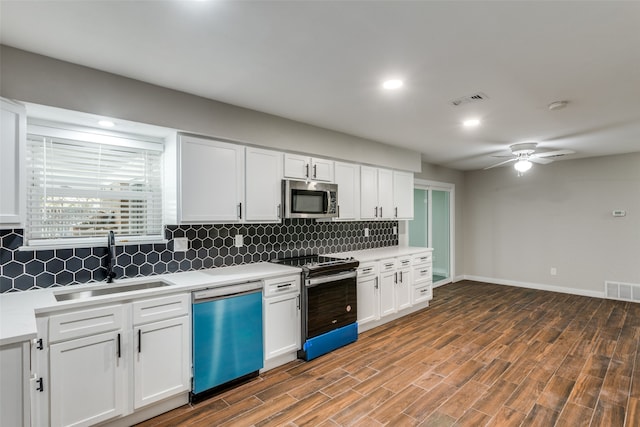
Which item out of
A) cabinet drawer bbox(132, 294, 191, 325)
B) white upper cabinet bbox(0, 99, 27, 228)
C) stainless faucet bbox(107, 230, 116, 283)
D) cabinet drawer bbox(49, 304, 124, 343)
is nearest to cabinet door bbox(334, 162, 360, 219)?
cabinet drawer bbox(132, 294, 191, 325)

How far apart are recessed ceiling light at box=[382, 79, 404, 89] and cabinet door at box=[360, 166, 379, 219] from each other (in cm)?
170

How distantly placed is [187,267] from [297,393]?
1495 mm

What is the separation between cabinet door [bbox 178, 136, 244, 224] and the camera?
9.03 feet

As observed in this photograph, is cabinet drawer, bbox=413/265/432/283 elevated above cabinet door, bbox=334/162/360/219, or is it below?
below

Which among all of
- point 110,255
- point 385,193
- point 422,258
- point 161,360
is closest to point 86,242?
point 110,255

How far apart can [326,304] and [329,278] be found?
0.27 m

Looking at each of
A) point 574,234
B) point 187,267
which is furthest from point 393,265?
point 574,234

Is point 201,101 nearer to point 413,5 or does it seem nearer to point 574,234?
point 413,5

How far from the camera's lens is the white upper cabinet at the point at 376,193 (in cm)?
432

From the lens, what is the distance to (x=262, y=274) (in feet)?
9.56

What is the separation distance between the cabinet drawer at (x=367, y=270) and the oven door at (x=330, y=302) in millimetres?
231

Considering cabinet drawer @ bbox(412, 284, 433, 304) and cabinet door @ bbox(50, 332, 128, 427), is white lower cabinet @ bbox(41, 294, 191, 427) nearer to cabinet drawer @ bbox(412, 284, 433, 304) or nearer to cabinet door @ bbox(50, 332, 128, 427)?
cabinet door @ bbox(50, 332, 128, 427)

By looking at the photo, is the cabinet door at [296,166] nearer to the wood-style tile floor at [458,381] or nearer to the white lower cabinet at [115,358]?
the white lower cabinet at [115,358]

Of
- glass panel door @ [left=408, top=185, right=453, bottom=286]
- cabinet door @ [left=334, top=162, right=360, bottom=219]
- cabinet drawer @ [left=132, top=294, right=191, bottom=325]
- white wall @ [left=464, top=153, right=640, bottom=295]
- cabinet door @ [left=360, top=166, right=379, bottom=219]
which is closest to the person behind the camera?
cabinet drawer @ [left=132, top=294, right=191, bottom=325]
